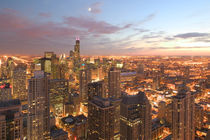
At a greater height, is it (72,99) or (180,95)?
(180,95)

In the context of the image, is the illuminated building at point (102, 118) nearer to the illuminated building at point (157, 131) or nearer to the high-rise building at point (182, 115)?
the high-rise building at point (182, 115)

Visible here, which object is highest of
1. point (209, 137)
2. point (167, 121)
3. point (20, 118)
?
point (20, 118)

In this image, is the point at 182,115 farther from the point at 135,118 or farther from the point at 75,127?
the point at 75,127

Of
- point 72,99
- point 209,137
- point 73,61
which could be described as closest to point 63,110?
point 72,99

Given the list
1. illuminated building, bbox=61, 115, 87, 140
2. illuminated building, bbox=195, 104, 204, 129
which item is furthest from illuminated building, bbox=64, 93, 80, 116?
illuminated building, bbox=195, 104, 204, 129

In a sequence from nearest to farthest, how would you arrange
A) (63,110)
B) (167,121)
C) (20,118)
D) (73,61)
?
(20,118)
(167,121)
(63,110)
(73,61)

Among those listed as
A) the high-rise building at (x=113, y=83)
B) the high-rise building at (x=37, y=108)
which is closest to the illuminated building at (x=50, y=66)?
the high-rise building at (x=113, y=83)

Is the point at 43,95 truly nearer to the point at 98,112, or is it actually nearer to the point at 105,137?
the point at 98,112

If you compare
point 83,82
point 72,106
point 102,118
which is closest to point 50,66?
point 83,82
